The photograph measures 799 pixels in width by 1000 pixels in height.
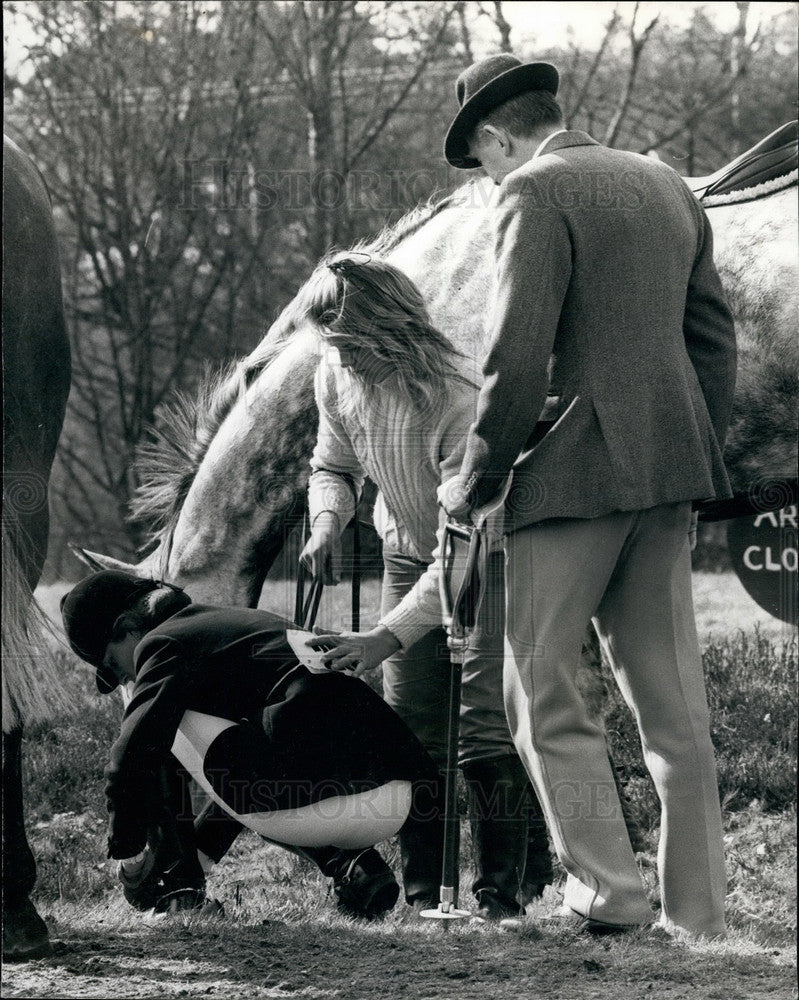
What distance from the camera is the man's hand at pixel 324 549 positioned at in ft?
13.2

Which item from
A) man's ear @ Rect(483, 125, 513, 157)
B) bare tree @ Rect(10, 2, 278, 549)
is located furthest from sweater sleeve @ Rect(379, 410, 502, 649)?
bare tree @ Rect(10, 2, 278, 549)

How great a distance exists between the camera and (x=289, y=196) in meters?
9.20

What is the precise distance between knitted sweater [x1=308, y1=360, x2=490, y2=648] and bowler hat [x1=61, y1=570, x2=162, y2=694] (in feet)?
2.52

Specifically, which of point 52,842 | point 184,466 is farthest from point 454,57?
point 52,842

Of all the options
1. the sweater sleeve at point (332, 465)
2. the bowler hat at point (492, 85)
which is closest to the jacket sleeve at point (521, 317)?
the bowler hat at point (492, 85)

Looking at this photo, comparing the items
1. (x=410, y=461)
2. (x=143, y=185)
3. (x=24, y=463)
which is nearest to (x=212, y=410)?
(x=24, y=463)

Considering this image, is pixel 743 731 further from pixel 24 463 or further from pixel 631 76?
pixel 631 76

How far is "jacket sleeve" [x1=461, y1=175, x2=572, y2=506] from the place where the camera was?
3.09 meters

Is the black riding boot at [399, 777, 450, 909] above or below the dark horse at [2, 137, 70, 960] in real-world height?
below

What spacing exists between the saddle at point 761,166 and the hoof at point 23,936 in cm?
300

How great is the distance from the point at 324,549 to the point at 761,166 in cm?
195

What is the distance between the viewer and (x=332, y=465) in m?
4.20

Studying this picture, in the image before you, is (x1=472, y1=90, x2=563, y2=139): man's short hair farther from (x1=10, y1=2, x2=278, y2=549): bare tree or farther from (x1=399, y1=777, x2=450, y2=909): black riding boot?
(x1=10, y1=2, x2=278, y2=549): bare tree

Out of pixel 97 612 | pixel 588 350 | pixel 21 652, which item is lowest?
pixel 21 652
